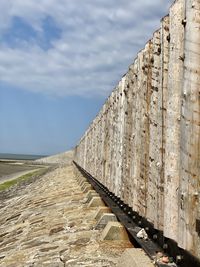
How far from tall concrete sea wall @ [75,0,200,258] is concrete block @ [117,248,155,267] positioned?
284 mm

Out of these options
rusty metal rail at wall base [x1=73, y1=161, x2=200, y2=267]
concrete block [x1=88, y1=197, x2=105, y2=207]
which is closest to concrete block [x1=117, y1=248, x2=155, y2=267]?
rusty metal rail at wall base [x1=73, y1=161, x2=200, y2=267]

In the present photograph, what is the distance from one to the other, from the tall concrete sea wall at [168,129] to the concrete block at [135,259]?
284 millimetres

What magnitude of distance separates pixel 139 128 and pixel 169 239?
1866 millimetres

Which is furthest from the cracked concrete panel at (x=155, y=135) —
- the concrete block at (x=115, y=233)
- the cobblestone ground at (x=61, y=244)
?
the concrete block at (x=115, y=233)

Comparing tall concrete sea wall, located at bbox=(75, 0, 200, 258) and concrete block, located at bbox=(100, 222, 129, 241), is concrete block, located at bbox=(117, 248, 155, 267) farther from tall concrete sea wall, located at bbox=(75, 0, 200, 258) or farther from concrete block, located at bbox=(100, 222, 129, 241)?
Result: concrete block, located at bbox=(100, 222, 129, 241)

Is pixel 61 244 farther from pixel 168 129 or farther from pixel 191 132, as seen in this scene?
pixel 191 132

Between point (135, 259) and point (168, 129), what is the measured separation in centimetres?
111

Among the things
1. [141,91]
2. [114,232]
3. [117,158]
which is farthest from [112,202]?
[141,91]

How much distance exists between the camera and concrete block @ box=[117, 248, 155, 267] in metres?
4.52

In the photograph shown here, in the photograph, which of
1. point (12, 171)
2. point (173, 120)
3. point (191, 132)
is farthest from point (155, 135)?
point (12, 171)

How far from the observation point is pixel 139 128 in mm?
6164

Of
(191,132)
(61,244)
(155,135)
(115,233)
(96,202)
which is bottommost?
(61,244)

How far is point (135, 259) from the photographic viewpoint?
183 inches

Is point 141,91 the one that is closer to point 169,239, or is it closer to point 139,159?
point 139,159
